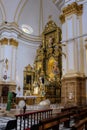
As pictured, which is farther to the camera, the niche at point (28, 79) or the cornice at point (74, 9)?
the niche at point (28, 79)

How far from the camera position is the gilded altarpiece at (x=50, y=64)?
16.4m

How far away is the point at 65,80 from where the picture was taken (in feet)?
40.8

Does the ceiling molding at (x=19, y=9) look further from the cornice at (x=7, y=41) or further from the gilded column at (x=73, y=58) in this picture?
the gilded column at (x=73, y=58)

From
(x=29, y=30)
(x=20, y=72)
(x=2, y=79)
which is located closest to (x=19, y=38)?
(x=29, y=30)

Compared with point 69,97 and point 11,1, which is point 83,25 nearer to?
Result: point 69,97

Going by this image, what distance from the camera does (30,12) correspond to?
66.4 ft

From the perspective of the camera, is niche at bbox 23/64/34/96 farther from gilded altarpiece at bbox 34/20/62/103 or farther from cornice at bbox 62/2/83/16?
cornice at bbox 62/2/83/16

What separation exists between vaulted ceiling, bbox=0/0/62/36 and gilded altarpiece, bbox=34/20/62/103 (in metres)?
1.74

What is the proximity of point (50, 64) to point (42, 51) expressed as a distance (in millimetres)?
1606

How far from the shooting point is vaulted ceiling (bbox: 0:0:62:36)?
18344 mm

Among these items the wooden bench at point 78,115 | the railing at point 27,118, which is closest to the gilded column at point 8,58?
the railing at point 27,118

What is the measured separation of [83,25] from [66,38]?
136 centimetres

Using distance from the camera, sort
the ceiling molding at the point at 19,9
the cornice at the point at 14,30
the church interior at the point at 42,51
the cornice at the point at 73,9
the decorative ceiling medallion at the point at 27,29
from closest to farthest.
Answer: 1. the church interior at the point at 42,51
2. the cornice at the point at 73,9
3. the cornice at the point at 14,30
4. the ceiling molding at the point at 19,9
5. the decorative ceiling medallion at the point at 27,29

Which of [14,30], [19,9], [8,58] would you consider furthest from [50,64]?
[19,9]
